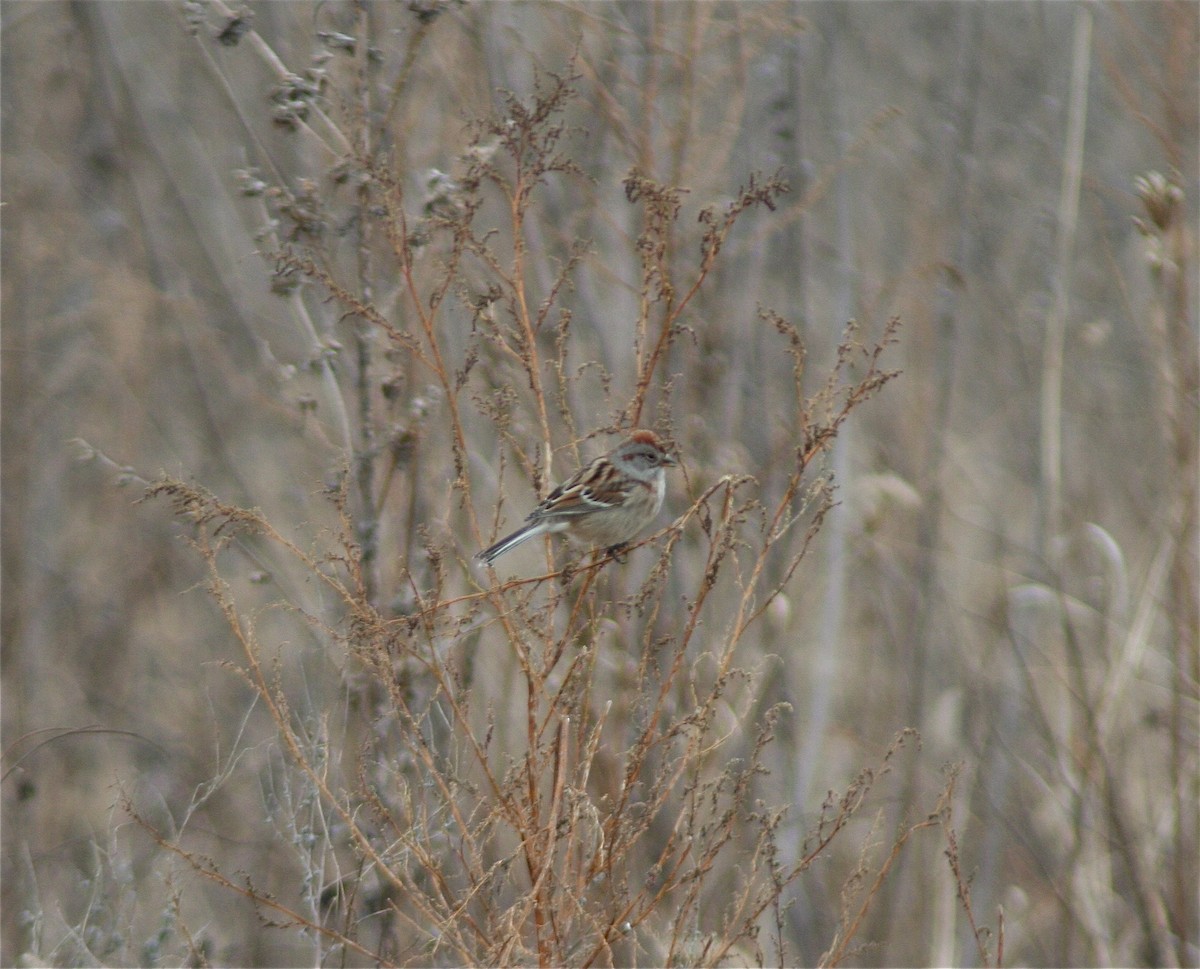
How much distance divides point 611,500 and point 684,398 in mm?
869

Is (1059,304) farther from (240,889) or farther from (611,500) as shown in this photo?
(240,889)

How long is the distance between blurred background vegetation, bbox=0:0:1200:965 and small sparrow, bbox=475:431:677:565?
0.16 m

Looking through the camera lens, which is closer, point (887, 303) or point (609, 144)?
point (609, 144)

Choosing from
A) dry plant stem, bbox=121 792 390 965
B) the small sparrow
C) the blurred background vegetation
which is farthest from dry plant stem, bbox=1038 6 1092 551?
dry plant stem, bbox=121 792 390 965

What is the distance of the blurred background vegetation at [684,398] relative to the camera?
12.8ft

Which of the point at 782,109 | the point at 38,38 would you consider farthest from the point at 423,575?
the point at 38,38

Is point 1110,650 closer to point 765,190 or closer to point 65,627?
point 765,190

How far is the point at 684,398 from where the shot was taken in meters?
4.72

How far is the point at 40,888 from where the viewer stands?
5.08 m

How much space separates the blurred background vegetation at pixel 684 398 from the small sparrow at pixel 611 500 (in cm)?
16

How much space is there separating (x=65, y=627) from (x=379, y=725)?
338 cm

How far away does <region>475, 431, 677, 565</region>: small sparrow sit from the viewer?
3.74 m

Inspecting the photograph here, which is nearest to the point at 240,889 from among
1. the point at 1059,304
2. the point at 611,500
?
the point at 611,500

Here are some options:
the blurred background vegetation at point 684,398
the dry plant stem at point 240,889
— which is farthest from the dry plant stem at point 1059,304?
the dry plant stem at point 240,889
